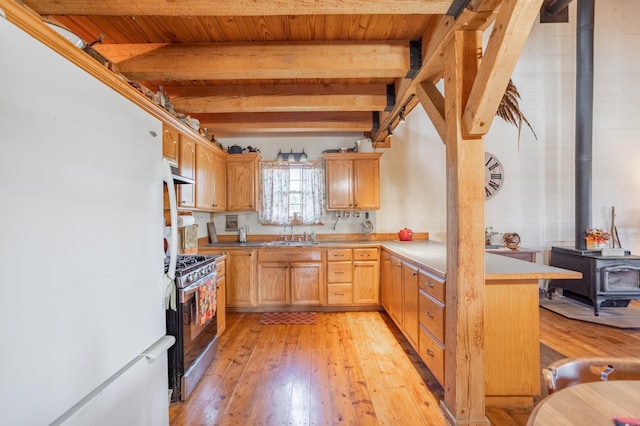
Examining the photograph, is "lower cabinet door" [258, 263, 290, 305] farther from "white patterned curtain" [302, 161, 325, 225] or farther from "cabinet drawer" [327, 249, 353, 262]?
"white patterned curtain" [302, 161, 325, 225]

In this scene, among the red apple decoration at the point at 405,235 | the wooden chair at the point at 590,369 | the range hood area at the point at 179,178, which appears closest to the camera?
the wooden chair at the point at 590,369

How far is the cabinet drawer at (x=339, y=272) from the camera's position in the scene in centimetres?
386

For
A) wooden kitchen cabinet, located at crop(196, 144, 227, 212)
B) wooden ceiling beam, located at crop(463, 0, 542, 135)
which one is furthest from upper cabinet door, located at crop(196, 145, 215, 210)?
wooden ceiling beam, located at crop(463, 0, 542, 135)

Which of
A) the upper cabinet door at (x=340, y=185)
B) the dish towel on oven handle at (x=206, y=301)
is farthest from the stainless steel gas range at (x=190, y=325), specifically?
the upper cabinet door at (x=340, y=185)

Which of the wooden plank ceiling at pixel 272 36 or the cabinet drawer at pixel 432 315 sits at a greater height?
the wooden plank ceiling at pixel 272 36

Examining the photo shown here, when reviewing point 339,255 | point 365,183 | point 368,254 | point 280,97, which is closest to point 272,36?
point 280,97

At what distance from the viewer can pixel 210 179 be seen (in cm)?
367

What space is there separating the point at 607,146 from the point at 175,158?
20.2 feet

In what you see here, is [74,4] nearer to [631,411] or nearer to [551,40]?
[631,411]

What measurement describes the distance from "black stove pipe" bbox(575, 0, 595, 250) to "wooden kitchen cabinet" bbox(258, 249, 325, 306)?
381cm

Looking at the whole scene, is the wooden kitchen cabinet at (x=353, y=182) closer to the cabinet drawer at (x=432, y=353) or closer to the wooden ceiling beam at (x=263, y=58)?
the wooden ceiling beam at (x=263, y=58)

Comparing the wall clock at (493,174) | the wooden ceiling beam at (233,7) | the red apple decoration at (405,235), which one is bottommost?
the red apple decoration at (405,235)

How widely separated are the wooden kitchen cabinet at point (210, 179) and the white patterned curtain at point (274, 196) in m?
0.60

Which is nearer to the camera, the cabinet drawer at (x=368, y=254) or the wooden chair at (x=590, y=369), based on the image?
the wooden chair at (x=590, y=369)
